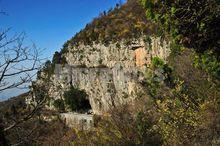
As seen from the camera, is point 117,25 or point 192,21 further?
point 117,25

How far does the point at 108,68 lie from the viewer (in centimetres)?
5653

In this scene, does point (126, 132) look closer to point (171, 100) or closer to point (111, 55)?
point (171, 100)

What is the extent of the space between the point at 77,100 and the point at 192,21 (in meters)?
46.7

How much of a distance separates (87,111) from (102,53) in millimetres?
9085

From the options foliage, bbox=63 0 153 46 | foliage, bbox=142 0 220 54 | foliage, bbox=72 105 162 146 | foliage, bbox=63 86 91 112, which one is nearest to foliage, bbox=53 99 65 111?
foliage, bbox=63 86 91 112

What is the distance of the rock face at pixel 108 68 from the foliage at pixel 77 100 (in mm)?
1097

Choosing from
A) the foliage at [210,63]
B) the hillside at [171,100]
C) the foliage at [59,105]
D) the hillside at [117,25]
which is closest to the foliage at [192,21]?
the hillside at [171,100]

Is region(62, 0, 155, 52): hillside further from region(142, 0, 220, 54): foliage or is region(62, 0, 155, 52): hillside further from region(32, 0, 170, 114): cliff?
region(142, 0, 220, 54): foliage

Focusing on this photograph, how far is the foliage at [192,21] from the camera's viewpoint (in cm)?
1337

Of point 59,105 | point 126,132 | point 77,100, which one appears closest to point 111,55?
point 77,100

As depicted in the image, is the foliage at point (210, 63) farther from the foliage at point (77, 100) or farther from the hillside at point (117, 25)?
the foliage at point (77, 100)

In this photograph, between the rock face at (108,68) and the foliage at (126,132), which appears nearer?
the foliage at (126,132)

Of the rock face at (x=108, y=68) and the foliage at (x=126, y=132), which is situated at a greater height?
the rock face at (x=108, y=68)

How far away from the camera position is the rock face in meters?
48.2
